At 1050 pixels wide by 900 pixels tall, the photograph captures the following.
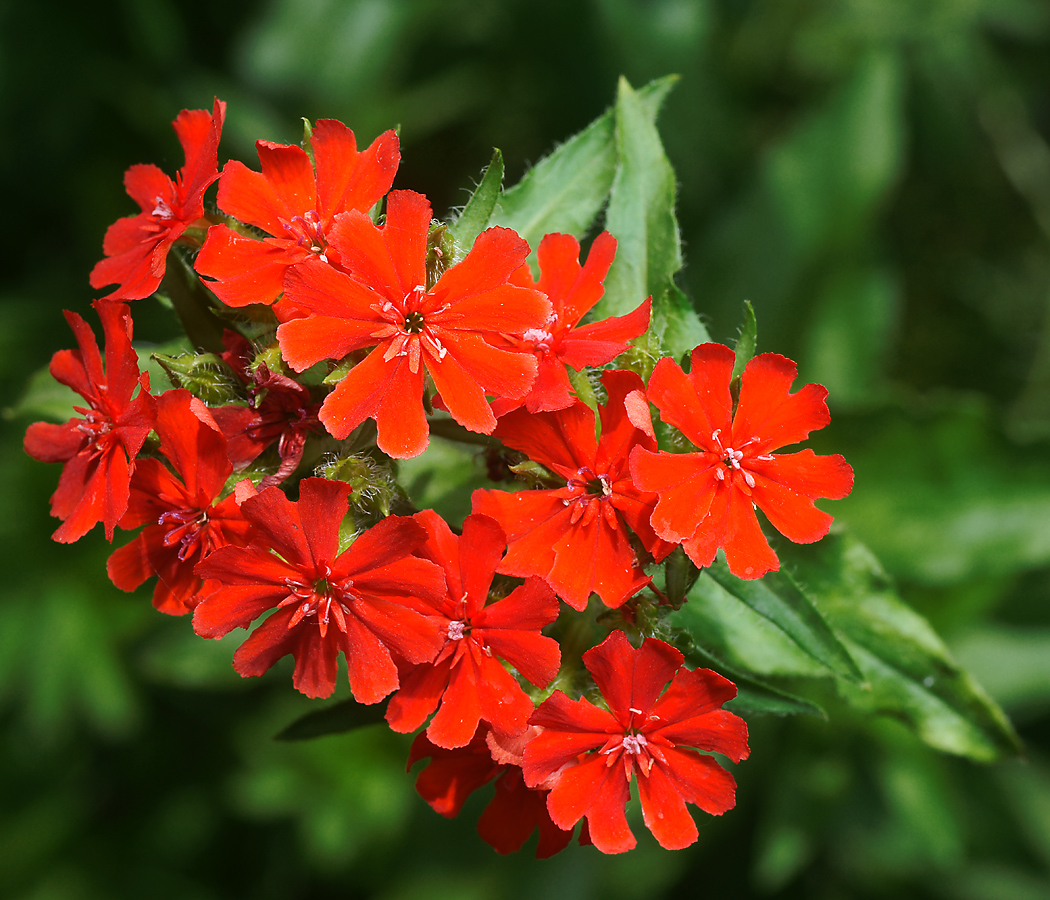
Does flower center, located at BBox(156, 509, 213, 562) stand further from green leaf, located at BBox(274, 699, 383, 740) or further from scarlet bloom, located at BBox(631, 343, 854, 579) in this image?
scarlet bloom, located at BBox(631, 343, 854, 579)

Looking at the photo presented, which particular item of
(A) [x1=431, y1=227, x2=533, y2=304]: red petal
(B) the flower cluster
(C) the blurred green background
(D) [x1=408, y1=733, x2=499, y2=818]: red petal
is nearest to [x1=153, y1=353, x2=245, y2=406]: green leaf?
(B) the flower cluster

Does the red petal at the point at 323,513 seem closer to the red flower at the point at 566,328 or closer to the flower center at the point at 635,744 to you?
the red flower at the point at 566,328

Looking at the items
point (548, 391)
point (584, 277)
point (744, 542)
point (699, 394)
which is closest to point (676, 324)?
point (584, 277)

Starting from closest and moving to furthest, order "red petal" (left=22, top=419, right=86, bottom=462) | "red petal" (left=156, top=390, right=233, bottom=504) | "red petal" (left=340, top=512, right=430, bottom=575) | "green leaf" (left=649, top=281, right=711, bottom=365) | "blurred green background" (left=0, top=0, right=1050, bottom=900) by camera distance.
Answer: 1. "red petal" (left=340, top=512, right=430, bottom=575)
2. "red petal" (left=156, top=390, right=233, bottom=504)
3. "red petal" (left=22, top=419, right=86, bottom=462)
4. "green leaf" (left=649, top=281, right=711, bottom=365)
5. "blurred green background" (left=0, top=0, right=1050, bottom=900)

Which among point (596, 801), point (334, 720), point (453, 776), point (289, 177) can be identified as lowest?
point (334, 720)

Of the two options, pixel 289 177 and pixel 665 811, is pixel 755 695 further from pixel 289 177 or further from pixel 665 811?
pixel 289 177

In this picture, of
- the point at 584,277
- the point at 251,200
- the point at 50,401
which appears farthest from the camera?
the point at 50,401

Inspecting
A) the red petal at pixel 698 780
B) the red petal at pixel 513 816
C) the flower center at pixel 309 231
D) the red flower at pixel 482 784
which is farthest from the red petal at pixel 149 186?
the red petal at pixel 698 780
